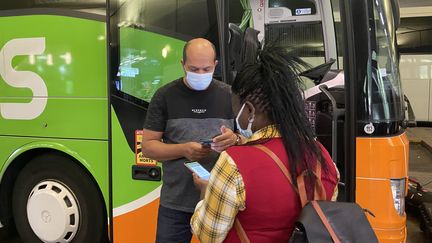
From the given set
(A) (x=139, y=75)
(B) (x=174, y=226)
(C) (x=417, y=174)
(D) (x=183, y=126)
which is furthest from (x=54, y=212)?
(C) (x=417, y=174)

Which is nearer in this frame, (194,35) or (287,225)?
(287,225)

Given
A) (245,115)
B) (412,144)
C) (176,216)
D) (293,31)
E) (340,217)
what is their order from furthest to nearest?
(412,144), (293,31), (176,216), (245,115), (340,217)

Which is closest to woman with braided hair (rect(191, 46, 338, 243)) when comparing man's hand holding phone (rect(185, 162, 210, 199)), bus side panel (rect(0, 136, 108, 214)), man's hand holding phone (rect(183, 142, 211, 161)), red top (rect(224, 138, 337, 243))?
red top (rect(224, 138, 337, 243))

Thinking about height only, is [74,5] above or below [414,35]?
below

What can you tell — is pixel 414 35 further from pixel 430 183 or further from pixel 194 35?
pixel 194 35

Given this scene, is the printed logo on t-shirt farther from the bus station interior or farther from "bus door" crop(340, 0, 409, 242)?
the bus station interior

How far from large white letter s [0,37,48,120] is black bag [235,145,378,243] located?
235 centimetres

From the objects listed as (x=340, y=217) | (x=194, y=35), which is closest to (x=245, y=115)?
(x=340, y=217)

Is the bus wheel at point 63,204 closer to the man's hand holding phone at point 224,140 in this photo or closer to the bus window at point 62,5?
the bus window at point 62,5

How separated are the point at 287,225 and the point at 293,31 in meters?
4.33

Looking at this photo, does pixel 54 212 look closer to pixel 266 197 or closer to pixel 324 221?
pixel 266 197

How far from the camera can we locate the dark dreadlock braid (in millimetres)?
1363

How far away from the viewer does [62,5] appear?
10.3 feet

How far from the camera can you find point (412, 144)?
9.48 meters
